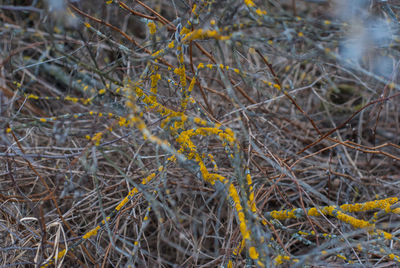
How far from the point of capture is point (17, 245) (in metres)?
1.25

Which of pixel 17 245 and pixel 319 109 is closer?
pixel 17 245

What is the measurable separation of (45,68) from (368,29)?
5.73 feet

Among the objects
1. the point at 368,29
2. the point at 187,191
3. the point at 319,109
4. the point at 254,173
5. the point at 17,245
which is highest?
the point at 368,29

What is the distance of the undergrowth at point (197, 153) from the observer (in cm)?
105

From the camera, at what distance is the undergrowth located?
1.05 meters

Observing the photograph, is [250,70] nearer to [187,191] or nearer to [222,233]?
[187,191]

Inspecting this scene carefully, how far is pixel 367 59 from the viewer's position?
5.45ft


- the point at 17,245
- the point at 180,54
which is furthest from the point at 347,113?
the point at 17,245

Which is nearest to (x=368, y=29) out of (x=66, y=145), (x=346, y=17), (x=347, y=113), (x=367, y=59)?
(x=346, y=17)

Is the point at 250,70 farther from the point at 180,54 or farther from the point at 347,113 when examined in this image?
the point at 347,113

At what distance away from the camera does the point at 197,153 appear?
1.14 meters

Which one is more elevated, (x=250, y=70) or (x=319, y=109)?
(x=250, y=70)

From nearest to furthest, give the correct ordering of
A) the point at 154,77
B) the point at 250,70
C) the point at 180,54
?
the point at 180,54 < the point at 154,77 < the point at 250,70

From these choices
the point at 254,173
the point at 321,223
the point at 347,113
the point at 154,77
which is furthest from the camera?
the point at 347,113
